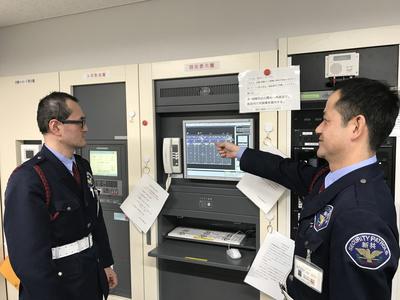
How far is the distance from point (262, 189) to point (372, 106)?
0.78 m

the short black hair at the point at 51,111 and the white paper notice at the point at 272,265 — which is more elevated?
the short black hair at the point at 51,111

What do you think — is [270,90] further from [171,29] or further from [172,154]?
[171,29]

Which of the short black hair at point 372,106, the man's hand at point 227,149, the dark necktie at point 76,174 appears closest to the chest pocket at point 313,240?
the short black hair at point 372,106

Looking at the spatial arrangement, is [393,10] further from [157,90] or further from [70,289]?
[70,289]

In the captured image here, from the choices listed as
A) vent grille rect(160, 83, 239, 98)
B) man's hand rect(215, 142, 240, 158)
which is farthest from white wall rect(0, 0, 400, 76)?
man's hand rect(215, 142, 240, 158)

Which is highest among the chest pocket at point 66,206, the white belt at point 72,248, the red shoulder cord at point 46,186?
the red shoulder cord at point 46,186

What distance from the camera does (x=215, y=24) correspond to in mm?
2154

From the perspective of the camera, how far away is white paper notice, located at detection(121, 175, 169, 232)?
189cm

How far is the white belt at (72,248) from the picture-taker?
1.41 meters

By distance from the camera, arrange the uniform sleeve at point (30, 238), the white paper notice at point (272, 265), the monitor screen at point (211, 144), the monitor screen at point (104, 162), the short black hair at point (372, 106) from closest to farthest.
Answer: the short black hair at point (372, 106) < the uniform sleeve at point (30, 238) < the white paper notice at point (272, 265) < the monitor screen at point (211, 144) < the monitor screen at point (104, 162)

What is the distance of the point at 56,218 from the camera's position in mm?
→ 1401

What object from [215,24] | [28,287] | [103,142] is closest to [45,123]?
[103,142]

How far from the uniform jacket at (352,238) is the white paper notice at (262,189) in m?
0.43

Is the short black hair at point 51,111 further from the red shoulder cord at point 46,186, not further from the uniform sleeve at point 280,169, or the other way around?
the uniform sleeve at point 280,169
